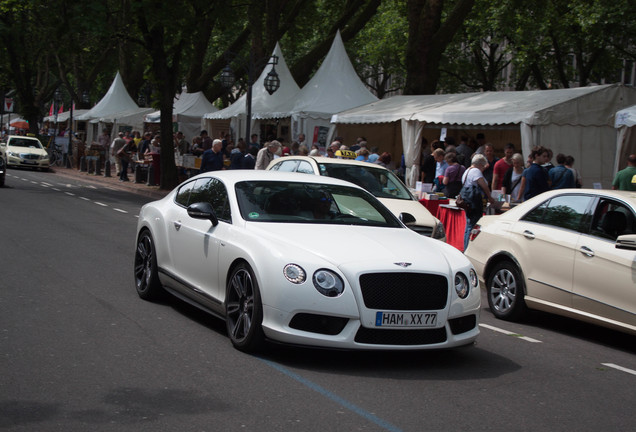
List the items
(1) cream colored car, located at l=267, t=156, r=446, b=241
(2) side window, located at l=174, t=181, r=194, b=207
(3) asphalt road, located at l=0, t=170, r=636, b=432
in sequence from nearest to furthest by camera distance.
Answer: (3) asphalt road, located at l=0, t=170, r=636, b=432 < (2) side window, located at l=174, t=181, r=194, b=207 < (1) cream colored car, located at l=267, t=156, r=446, b=241

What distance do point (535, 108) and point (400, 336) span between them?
13410mm

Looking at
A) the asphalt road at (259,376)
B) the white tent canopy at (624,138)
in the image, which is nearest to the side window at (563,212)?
the asphalt road at (259,376)

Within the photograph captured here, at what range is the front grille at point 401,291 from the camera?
20.6 ft

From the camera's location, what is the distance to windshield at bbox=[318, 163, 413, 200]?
1370 centimetres

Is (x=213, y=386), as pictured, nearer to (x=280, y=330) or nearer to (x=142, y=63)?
(x=280, y=330)

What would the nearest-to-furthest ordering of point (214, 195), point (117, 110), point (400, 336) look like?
point (400, 336)
point (214, 195)
point (117, 110)

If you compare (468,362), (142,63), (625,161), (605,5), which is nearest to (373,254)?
(468,362)

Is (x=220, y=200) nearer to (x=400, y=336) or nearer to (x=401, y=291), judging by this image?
(x=401, y=291)

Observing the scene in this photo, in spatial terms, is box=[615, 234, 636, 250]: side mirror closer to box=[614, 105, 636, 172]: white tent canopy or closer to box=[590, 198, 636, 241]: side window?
box=[590, 198, 636, 241]: side window

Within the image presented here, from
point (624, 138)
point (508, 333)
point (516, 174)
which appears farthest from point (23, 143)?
point (508, 333)

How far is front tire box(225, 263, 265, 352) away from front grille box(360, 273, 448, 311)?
84 cm

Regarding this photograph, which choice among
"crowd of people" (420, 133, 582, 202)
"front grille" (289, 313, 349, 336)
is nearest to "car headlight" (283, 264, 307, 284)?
"front grille" (289, 313, 349, 336)

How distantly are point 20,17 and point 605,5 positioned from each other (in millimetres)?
28433

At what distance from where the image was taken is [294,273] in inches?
249
